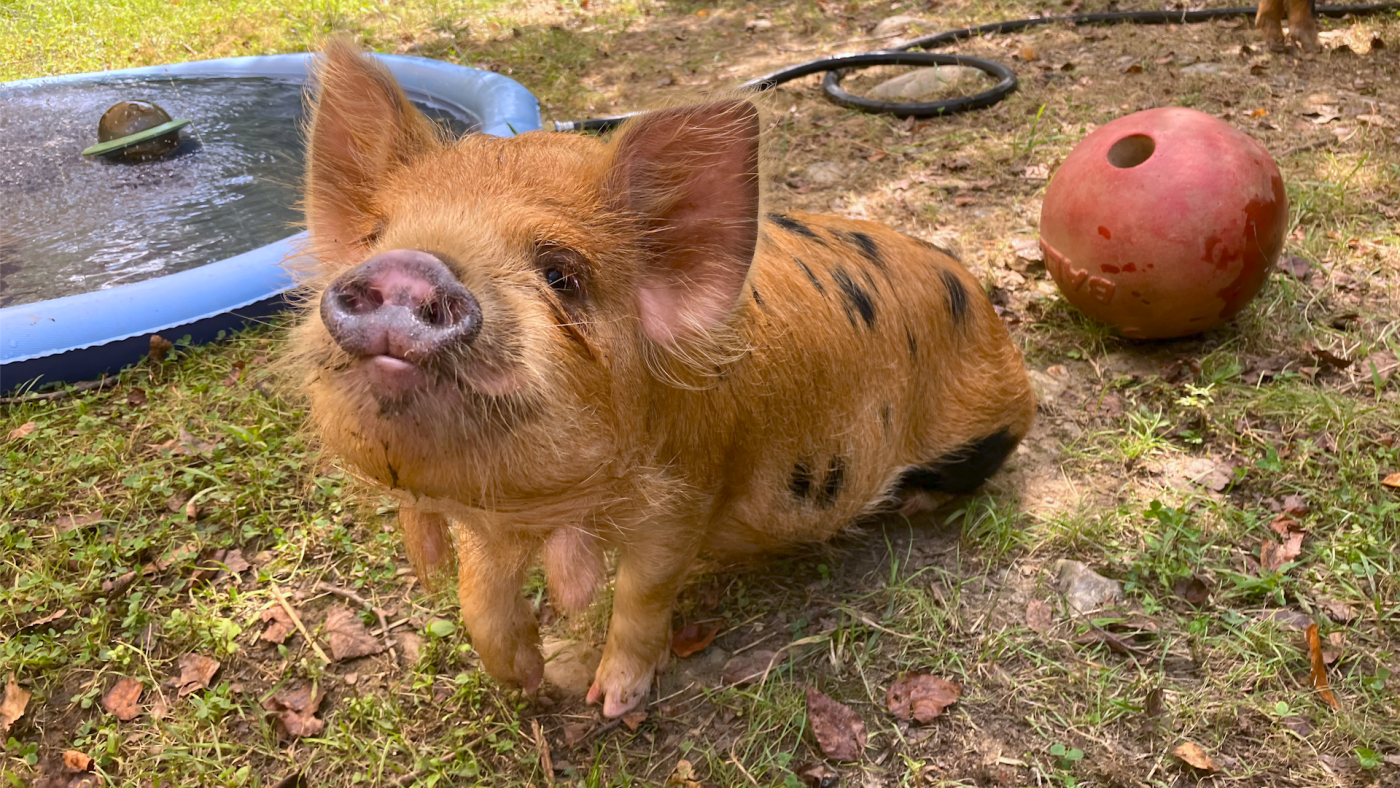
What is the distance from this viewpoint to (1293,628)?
8.23ft

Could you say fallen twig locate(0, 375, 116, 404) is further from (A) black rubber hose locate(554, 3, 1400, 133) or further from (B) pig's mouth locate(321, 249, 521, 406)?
(B) pig's mouth locate(321, 249, 521, 406)

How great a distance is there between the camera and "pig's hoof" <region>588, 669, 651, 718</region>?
8.04ft

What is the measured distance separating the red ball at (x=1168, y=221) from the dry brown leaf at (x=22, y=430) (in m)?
4.09

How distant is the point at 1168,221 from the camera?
3.25 m

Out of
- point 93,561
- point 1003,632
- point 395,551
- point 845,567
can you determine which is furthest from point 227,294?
point 1003,632

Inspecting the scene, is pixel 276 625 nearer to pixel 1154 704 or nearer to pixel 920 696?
pixel 920 696

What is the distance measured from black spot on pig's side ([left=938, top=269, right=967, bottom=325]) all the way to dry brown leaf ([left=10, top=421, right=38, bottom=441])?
11.2ft

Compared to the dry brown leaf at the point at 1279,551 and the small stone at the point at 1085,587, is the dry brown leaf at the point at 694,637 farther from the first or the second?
the dry brown leaf at the point at 1279,551

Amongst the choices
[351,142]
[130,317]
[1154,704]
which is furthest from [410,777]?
[130,317]

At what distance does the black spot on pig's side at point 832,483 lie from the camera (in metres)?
2.58

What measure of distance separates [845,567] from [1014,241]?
2.33 metres

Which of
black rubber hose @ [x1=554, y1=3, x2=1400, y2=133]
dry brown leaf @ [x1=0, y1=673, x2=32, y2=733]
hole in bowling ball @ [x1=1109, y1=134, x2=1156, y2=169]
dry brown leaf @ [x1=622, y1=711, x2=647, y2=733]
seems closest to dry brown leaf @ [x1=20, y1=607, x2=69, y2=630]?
dry brown leaf @ [x1=0, y1=673, x2=32, y2=733]

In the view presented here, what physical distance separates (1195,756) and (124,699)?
282cm

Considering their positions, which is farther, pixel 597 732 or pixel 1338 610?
pixel 1338 610
